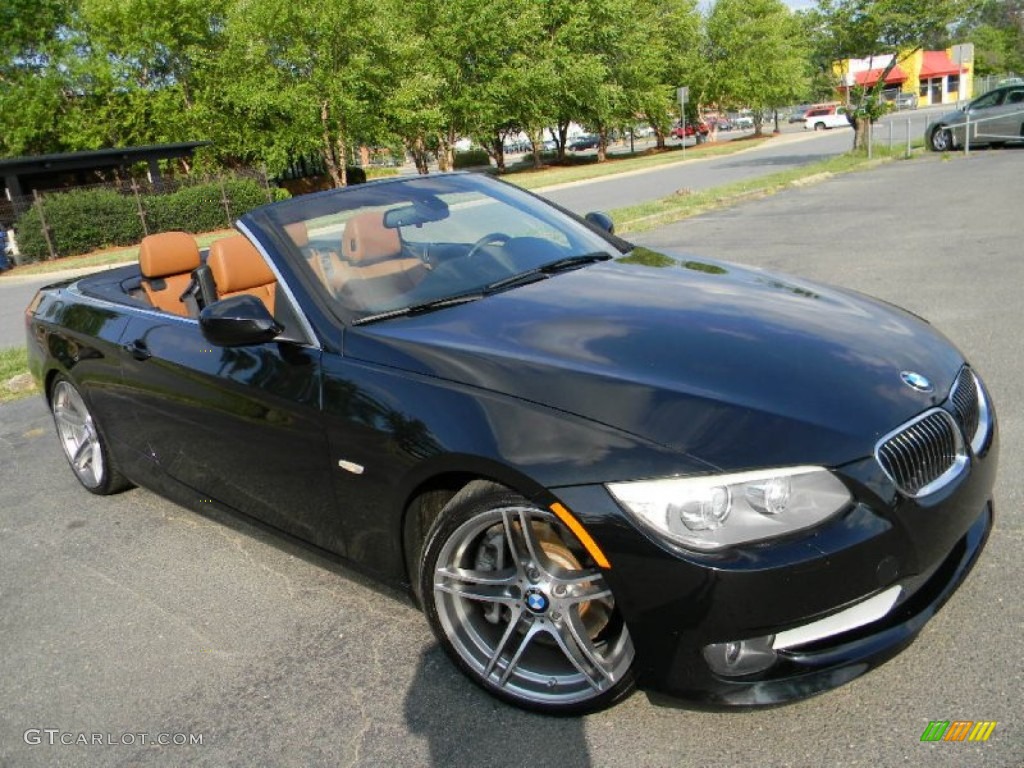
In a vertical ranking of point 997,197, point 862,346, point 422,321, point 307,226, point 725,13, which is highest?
point 725,13

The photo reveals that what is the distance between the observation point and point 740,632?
2.23m

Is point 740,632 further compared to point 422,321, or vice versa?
point 422,321

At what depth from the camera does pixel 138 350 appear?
395 centimetres

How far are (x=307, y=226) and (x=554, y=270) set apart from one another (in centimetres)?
100

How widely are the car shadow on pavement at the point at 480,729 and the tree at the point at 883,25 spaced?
2275 cm

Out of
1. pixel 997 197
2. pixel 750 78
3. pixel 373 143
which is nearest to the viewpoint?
pixel 997 197

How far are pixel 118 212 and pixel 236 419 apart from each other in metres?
26.2

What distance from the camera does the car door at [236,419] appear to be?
312cm

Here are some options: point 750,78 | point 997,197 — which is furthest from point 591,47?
point 997,197

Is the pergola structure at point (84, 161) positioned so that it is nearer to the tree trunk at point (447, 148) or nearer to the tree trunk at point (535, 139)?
the tree trunk at point (447, 148)

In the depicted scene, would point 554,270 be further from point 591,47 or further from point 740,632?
point 591,47

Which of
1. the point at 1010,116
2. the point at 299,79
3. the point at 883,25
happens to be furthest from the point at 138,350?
the point at 299,79

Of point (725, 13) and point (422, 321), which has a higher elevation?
point (725, 13)

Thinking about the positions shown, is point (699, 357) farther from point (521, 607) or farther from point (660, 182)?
point (660, 182)
